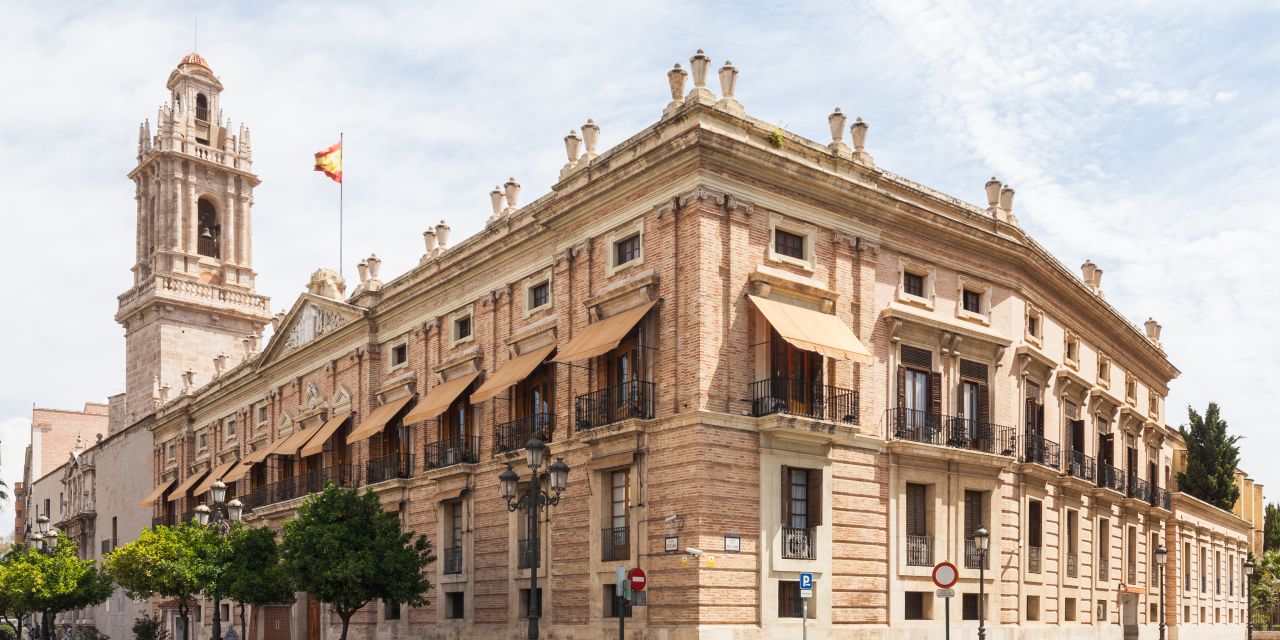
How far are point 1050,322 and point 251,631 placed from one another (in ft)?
94.7

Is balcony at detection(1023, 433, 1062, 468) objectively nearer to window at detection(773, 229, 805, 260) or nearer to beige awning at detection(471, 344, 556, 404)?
window at detection(773, 229, 805, 260)

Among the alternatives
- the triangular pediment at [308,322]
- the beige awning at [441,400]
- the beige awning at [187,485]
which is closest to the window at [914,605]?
the beige awning at [441,400]

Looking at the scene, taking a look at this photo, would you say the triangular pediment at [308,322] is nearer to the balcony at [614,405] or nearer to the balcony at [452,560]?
Answer: the balcony at [452,560]

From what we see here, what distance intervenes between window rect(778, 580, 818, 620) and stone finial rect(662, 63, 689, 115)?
1015 centimetres

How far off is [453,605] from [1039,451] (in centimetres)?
1604

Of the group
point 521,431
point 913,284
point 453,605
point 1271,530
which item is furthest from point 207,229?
point 1271,530

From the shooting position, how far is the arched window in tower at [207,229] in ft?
228

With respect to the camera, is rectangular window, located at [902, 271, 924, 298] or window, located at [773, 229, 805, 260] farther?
rectangular window, located at [902, 271, 924, 298]

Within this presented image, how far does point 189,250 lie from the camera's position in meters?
67.4

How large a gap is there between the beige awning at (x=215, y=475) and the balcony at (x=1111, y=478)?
31187mm

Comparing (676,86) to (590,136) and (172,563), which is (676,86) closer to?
(590,136)

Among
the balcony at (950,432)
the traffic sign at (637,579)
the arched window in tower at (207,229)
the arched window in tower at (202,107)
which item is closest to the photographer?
the traffic sign at (637,579)

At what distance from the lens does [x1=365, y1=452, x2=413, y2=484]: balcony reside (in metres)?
37.7

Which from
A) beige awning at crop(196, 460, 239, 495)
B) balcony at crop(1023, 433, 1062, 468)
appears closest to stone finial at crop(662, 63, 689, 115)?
balcony at crop(1023, 433, 1062, 468)
